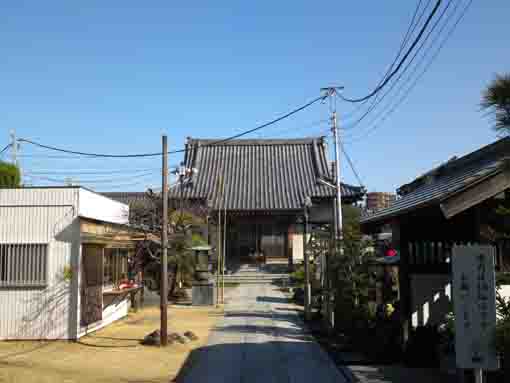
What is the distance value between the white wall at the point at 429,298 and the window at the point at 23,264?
8.35 metres

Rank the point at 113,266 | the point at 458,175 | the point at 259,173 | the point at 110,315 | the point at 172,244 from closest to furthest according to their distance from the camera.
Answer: the point at 458,175, the point at 110,315, the point at 113,266, the point at 172,244, the point at 259,173

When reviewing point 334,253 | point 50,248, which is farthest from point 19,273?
point 334,253

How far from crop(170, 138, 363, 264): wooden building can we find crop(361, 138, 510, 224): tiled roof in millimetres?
18562

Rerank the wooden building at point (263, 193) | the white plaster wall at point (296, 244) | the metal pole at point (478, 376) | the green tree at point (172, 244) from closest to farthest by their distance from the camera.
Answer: the metal pole at point (478, 376) < the green tree at point (172, 244) < the white plaster wall at point (296, 244) < the wooden building at point (263, 193)

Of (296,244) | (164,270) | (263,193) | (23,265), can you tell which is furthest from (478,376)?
(263,193)


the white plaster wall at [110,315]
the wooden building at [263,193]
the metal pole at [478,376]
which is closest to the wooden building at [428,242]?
the metal pole at [478,376]

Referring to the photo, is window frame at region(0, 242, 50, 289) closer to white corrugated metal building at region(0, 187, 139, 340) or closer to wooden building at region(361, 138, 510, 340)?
white corrugated metal building at region(0, 187, 139, 340)

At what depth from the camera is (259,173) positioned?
33906 mm

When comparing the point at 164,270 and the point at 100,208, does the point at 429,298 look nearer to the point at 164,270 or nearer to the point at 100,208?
the point at 164,270

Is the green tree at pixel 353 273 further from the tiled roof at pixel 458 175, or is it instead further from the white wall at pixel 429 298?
the white wall at pixel 429 298

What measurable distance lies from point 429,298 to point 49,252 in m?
8.56

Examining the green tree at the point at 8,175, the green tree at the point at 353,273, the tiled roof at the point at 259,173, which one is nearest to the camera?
the green tree at the point at 353,273

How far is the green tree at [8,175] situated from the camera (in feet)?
47.1

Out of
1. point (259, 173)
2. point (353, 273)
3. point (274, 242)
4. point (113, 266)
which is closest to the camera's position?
point (353, 273)
